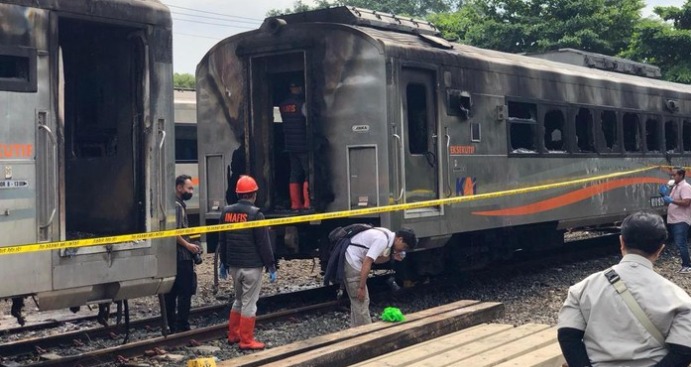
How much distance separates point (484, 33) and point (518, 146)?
24.3 meters

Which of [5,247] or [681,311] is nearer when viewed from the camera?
[681,311]

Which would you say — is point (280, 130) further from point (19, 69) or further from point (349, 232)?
point (19, 69)

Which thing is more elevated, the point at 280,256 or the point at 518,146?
the point at 518,146

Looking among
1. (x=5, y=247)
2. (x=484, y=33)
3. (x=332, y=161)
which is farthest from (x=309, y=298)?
(x=484, y=33)

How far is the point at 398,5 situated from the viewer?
228 ft

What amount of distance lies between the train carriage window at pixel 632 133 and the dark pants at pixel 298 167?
7.05 meters

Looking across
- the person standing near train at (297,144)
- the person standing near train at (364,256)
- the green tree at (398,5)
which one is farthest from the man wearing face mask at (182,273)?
the green tree at (398,5)

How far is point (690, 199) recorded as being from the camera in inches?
560

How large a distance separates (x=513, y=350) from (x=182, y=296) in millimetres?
4271

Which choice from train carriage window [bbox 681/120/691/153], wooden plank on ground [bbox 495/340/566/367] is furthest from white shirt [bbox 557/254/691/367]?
train carriage window [bbox 681/120/691/153]

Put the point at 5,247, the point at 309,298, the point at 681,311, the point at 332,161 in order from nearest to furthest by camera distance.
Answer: the point at 681,311 < the point at 5,247 < the point at 332,161 < the point at 309,298

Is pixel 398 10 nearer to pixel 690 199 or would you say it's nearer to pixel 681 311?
pixel 690 199

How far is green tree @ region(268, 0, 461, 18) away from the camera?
209ft

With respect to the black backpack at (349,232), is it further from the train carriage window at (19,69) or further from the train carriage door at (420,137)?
the train carriage window at (19,69)
